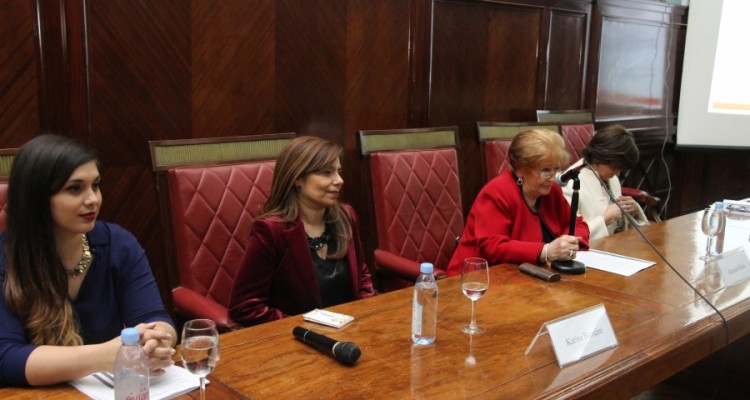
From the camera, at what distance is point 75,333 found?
1.48m

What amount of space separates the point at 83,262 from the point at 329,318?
57cm

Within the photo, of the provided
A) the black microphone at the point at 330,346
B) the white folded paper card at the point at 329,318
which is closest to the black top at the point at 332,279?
the white folded paper card at the point at 329,318

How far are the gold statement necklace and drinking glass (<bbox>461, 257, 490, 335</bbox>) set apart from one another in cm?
85

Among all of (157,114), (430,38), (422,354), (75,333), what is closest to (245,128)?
(157,114)

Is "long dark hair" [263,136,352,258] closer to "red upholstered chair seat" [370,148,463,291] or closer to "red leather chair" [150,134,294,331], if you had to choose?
"red leather chair" [150,134,294,331]

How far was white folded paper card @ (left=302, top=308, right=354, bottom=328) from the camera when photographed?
→ 1565mm

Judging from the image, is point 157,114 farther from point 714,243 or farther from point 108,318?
point 714,243

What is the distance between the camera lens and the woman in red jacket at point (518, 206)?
2.28m

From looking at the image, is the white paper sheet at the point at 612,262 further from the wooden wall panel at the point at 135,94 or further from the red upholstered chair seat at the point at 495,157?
the wooden wall panel at the point at 135,94

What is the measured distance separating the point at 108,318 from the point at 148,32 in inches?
50.1

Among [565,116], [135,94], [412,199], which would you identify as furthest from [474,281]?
[565,116]

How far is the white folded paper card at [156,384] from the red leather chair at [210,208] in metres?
0.62

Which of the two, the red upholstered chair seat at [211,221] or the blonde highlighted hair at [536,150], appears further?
the blonde highlighted hair at [536,150]

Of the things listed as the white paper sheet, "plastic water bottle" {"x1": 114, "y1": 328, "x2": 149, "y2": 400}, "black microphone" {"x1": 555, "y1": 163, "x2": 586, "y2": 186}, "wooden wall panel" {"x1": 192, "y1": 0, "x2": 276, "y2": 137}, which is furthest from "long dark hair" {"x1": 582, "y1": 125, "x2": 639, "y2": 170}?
"plastic water bottle" {"x1": 114, "y1": 328, "x2": 149, "y2": 400}
